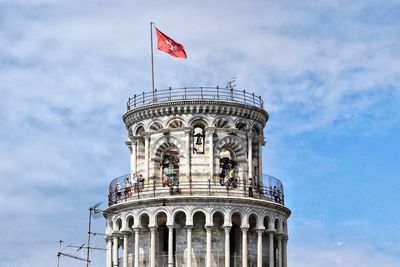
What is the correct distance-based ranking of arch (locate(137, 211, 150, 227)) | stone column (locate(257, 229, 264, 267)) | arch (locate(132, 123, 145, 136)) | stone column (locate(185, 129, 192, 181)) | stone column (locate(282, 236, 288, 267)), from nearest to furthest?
stone column (locate(257, 229, 264, 267)) → arch (locate(137, 211, 150, 227)) → stone column (locate(185, 129, 192, 181)) → stone column (locate(282, 236, 288, 267)) → arch (locate(132, 123, 145, 136))

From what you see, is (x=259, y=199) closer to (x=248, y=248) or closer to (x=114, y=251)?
(x=248, y=248)

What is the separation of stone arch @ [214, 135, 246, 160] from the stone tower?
0.28 ft

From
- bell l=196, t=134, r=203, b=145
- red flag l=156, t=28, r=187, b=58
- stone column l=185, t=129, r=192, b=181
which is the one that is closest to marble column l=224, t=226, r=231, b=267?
stone column l=185, t=129, r=192, b=181

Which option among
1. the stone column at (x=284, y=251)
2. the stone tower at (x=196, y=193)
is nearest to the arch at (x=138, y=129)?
the stone tower at (x=196, y=193)

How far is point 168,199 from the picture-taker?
10612 cm

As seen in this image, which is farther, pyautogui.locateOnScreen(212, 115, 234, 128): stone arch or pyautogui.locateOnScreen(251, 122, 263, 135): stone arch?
pyautogui.locateOnScreen(251, 122, 263, 135): stone arch

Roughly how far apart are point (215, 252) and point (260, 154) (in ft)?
35.8

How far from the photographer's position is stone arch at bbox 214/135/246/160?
10925 cm

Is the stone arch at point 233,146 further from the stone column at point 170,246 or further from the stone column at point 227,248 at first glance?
the stone column at point 170,246

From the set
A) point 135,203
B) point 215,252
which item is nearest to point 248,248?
point 215,252

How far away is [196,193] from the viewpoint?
106812 millimetres

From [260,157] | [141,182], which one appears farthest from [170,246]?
[260,157]

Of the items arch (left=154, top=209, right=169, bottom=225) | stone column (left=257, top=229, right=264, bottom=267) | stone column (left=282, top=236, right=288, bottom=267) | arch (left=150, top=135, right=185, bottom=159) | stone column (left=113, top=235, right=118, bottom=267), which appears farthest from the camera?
stone column (left=282, top=236, right=288, bottom=267)

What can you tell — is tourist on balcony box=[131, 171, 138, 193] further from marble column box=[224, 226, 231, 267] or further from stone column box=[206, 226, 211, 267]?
marble column box=[224, 226, 231, 267]
